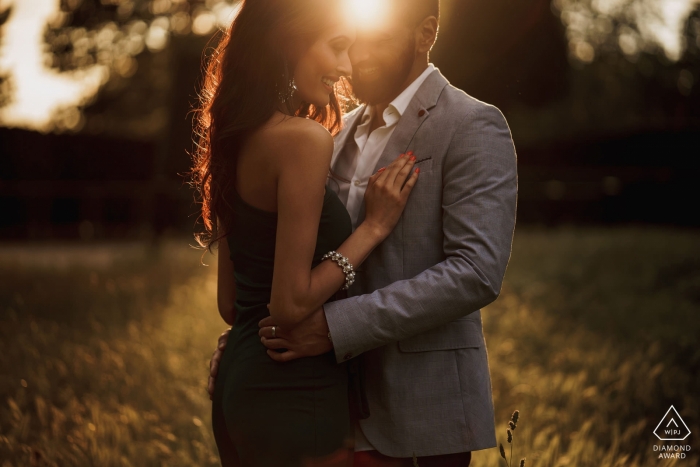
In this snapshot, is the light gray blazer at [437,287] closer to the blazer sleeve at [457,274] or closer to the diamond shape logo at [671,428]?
the blazer sleeve at [457,274]

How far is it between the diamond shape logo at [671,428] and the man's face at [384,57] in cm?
302

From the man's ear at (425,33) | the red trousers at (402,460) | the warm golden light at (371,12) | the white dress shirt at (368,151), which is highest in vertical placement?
the warm golden light at (371,12)

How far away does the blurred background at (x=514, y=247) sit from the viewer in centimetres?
443

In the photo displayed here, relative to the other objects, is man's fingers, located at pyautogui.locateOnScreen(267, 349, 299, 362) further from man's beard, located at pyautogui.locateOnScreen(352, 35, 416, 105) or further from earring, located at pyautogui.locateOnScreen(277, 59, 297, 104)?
man's beard, located at pyautogui.locateOnScreen(352, 35, 416, 105)

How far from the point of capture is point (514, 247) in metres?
12.9

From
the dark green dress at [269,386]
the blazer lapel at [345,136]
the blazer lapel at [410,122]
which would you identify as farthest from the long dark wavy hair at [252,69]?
the blazer lapel at [345,136]

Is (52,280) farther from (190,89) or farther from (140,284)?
(190,89)

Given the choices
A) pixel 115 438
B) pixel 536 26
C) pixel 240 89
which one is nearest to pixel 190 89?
pixel 536 26

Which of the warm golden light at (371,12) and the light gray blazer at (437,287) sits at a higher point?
the warm golden light at (371,12)

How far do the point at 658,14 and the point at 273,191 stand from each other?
14921mm

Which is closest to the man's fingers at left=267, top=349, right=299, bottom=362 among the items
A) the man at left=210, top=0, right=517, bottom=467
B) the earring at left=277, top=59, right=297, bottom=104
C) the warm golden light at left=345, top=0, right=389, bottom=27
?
the man at left=210, top=0, right=517, bottom=467

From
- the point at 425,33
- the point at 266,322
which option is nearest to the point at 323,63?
the point at 425,33

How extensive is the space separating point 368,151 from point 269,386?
1020 millimetres

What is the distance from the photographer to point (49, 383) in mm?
4777
